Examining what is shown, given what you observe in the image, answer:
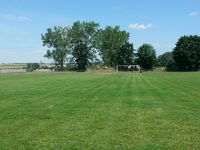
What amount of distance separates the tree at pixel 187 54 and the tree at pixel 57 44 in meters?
42.7

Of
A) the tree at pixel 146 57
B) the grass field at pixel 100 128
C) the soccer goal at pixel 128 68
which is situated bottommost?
the soccer goal at pixel 128 68

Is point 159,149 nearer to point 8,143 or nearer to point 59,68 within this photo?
point 8,143

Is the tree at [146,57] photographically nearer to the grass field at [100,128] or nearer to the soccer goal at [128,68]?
the soccer goal at [128,68]

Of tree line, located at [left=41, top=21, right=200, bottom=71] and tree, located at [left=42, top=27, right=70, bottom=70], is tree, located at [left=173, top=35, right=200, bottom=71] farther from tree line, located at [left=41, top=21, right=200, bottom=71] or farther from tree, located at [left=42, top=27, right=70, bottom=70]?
tree, located at [left=42, top=27, right=70, bottom=70]

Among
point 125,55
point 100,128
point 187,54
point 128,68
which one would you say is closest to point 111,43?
point 125,55

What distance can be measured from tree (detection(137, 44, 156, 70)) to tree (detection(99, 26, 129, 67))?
32.0 ft

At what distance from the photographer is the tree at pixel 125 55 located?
17212 centimetres

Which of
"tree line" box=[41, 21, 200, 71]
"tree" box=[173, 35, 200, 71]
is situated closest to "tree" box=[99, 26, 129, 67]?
"tree line" box=[41, 21, 200, 71]

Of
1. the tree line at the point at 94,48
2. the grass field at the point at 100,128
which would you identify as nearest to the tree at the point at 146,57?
the tree line at the point at 94,48

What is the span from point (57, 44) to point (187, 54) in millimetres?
50365

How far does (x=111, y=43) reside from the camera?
17625cm

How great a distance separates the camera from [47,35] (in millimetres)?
166125

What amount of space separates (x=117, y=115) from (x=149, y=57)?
15392cm

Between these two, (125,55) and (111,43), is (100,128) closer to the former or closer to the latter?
(125,55)
